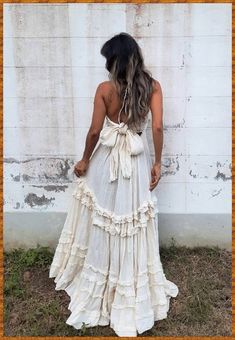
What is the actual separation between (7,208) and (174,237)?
167 centimetres

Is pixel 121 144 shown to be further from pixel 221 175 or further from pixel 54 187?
pixel 221 175

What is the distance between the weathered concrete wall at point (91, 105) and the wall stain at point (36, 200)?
0.03 ft

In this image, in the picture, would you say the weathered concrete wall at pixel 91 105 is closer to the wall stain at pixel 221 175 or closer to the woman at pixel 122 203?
the wall stain at pixel 221 175

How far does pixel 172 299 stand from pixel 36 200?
1.58 m

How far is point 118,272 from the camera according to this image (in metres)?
3.09

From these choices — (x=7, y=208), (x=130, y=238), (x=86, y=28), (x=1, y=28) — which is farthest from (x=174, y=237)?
(x=1, y=28)

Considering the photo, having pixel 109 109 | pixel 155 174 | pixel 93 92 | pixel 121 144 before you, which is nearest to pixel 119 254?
pixel 155 174

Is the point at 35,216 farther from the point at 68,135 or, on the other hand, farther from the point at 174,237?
the point at 174,237

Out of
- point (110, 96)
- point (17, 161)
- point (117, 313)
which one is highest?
point (110, 96)

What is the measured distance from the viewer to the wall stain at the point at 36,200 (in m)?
3.96

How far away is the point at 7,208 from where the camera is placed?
4.00m

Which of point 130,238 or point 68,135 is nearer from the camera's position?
point 130,238

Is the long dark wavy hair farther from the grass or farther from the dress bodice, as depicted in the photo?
the grass

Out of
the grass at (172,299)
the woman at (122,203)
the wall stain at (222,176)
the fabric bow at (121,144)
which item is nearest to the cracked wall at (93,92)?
the wall stain at (222,176)
